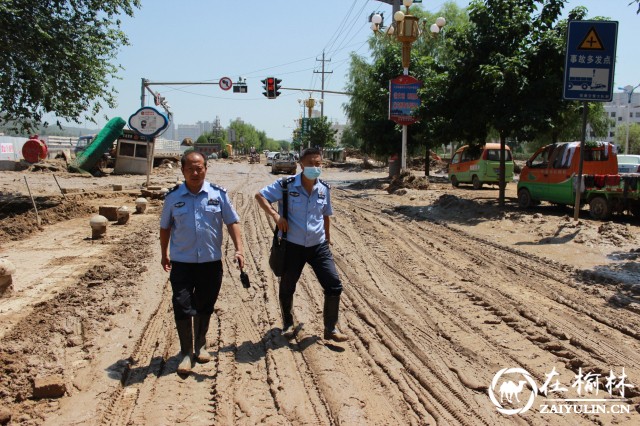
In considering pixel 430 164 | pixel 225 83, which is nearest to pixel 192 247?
pixel 225 83

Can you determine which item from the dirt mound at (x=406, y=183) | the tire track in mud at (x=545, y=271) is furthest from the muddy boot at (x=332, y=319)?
the dirt mound at (x=406, y=183)

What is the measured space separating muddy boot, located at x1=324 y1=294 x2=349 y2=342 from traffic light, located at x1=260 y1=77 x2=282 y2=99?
2641cm

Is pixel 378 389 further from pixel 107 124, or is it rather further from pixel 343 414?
pixel 107 124

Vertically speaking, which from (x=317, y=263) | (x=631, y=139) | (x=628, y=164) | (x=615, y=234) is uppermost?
(x=631, y=139)

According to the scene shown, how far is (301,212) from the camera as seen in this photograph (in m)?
5.23

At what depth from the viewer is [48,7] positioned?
611 inches

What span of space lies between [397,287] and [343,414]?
3.60 meters

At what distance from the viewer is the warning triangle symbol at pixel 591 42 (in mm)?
10859

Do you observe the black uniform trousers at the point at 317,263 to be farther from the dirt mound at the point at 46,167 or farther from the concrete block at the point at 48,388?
the dirt mound at the point at 46,167

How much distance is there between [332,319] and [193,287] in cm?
Result: 134

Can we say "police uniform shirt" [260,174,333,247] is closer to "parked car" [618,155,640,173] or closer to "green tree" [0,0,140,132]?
"green tree" [0,0,140,132]

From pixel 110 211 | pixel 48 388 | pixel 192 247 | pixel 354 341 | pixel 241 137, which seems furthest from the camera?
pixel 241 137

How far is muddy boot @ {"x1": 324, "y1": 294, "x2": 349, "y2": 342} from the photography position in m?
5.24

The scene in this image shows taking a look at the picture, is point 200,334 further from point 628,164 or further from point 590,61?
point 628,164
